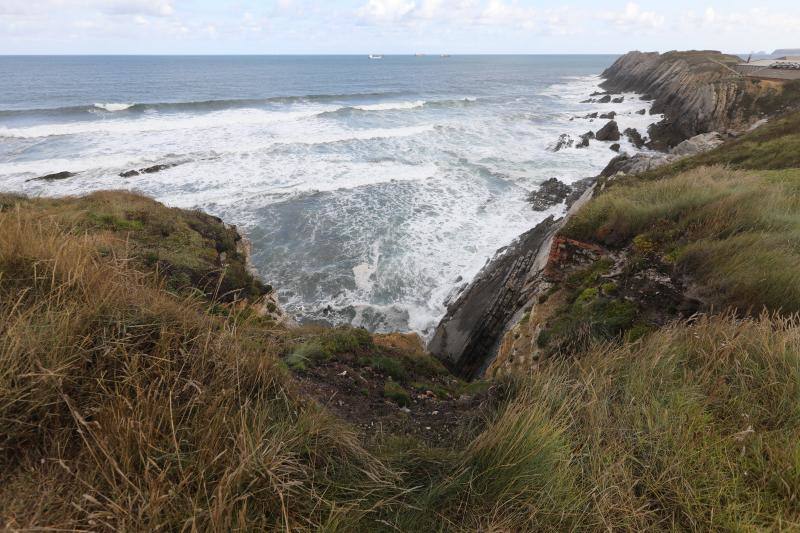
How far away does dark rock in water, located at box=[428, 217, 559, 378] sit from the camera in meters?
9.40

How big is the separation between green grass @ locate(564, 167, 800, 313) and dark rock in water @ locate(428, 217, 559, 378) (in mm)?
1847

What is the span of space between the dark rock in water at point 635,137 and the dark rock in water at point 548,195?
13654 mm

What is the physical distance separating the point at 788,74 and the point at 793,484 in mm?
44094

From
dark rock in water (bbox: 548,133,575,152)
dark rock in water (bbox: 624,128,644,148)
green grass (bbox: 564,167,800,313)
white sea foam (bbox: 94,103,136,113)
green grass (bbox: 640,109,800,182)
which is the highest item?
white sea foam (bbox: 94,103,136,113)

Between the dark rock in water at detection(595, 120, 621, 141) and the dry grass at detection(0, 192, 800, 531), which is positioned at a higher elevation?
the dark rock in water at detection(595, 120, 621, 141)

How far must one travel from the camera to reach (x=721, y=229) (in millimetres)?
6102

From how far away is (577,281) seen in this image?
24.6ft

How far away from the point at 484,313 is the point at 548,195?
484 inches

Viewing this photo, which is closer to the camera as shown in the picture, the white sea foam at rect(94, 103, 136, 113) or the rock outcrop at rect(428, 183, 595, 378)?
the rock outcrop at rect(428, 183, 595, 378)

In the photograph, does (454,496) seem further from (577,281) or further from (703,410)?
(577,281)

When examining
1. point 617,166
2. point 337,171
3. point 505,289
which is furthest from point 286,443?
point 337,171

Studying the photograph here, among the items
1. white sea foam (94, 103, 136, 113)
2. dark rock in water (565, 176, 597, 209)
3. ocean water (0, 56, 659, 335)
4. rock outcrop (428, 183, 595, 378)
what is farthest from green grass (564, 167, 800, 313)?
white sea foam (94, 103, 136, 113)

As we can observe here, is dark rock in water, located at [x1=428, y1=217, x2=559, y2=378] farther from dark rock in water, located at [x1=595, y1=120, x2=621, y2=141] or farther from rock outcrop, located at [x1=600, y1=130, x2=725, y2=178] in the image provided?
dark rock in water, located at [x1=595, y1=120, x2=621, y2=141]

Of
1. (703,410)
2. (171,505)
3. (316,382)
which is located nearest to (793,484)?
(703,410)
